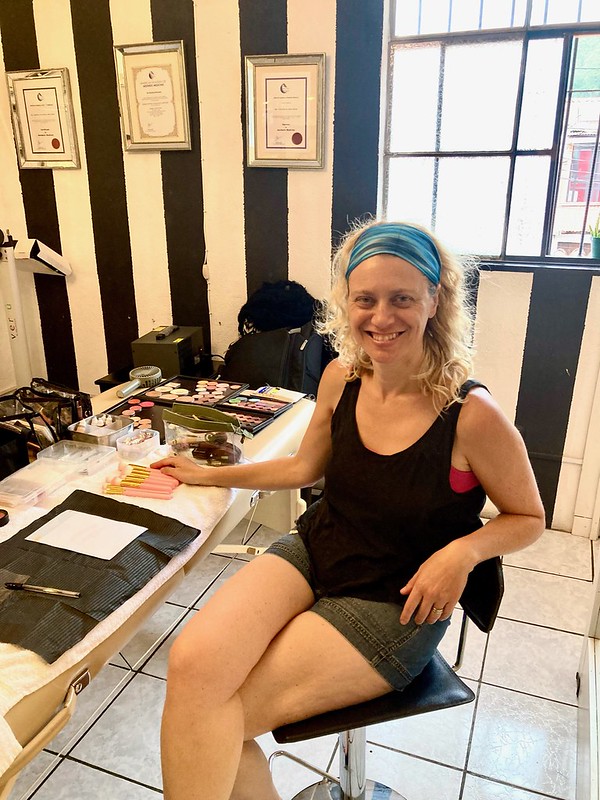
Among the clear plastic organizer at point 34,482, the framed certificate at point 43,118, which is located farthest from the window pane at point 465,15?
the clear plastic organizer at point 34,482

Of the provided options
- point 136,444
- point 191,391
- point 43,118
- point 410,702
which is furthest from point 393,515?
point 43,118

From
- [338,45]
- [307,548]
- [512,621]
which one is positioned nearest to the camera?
[307,548]

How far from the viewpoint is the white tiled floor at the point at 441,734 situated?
1655mm

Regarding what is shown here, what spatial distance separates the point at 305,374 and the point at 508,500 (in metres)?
1.55

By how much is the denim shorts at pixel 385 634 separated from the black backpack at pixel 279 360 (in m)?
1.51

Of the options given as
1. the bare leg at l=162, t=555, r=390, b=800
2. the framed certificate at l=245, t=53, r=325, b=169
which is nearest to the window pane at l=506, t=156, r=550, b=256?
the framed certificate at l=245, t=53, r=325, b=169

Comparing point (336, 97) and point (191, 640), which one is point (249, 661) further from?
point (336, 97)

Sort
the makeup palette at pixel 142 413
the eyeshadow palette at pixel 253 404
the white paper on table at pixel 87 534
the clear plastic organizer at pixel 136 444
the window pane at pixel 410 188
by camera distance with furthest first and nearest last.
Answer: the window pane at pixel 410 188, the eyeshadow palette at pixel 253 404, the makeup palette at pixel 142 413, the clear plastic organizer at pixel 136 444, the white paper on table at pixel 87 534

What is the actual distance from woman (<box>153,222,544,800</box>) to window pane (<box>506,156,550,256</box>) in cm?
148

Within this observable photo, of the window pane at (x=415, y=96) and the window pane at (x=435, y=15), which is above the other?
the window pane at (x=435, y=15)

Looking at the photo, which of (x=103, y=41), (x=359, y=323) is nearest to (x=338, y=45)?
(x=103, y=41)

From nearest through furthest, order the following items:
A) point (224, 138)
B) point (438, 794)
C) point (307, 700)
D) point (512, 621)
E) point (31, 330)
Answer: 1. point (307, 700)
2. point (438, 794)
3. point (512, 621)
4. point (224, 138)
5. point (31, 330)

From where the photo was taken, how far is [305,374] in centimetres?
271

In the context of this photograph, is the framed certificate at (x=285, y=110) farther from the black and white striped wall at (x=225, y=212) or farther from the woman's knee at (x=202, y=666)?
the woman's knee at (x=202, y=666)
